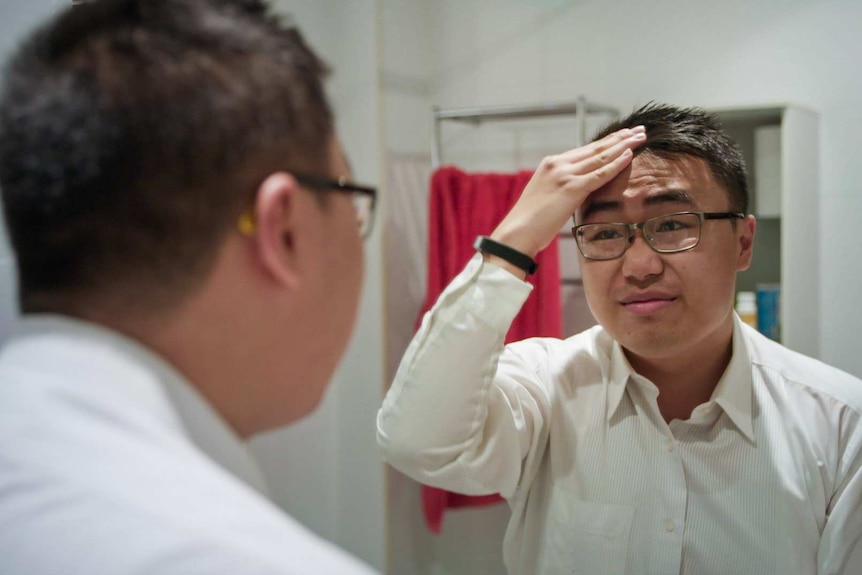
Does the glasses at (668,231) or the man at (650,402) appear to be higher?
the glasses at (668,231)

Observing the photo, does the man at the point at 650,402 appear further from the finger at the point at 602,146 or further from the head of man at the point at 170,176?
the head of man at the point at 170,176

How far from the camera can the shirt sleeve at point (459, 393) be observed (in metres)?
0.78

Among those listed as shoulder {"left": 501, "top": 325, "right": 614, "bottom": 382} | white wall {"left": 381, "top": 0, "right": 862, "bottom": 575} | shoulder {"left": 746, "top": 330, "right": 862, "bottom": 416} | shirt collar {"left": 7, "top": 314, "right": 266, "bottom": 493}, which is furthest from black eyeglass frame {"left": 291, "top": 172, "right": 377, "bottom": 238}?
white wall {"left": 381, "top": 0, "right": 862, "bottom": 575}

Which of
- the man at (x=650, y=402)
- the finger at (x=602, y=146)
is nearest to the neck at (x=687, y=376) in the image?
the man at (x=650, y=402)

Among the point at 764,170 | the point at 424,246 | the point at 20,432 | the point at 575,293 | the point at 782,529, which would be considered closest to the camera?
the point at 20,432

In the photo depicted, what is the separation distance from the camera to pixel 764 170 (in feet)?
3.97

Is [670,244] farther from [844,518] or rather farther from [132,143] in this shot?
[132,143]

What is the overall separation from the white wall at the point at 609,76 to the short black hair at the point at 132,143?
1.13m

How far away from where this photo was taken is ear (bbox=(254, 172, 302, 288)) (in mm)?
376

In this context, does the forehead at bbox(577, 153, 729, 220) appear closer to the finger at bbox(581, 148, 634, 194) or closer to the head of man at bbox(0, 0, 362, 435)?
the finger at bbox(581, 148, 634, 194)

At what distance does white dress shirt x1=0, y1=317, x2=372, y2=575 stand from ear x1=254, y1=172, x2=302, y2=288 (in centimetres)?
9

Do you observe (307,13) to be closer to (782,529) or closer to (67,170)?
(67,170)

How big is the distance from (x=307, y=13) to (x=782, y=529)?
1.36 metres

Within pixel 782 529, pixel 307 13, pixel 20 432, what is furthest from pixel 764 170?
pixel 20 432
